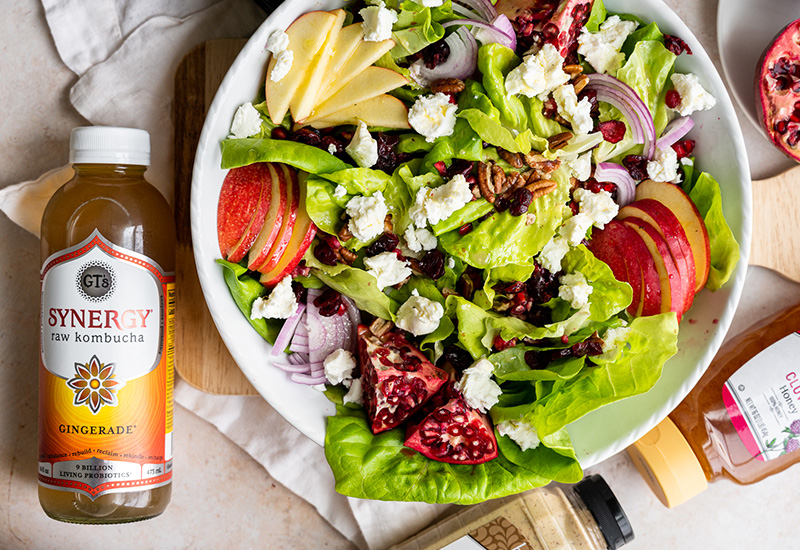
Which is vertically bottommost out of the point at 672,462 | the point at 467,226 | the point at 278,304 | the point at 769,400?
the point at 672,462

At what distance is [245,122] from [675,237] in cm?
109

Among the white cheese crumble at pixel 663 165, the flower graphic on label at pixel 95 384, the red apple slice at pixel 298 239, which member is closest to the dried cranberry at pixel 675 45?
the white cheese crumble at pixel 663 165

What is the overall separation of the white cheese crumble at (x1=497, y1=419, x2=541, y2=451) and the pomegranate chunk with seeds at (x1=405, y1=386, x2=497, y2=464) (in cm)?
4

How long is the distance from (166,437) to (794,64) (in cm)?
207

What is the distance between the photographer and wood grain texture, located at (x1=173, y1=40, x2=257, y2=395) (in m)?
1.69

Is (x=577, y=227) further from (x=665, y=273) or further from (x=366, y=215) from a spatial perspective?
(x=366, y=215)

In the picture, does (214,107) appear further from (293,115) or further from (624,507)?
(624,507)

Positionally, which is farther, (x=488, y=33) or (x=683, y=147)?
(x=683, y=147)

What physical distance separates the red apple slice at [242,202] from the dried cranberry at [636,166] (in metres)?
0.93

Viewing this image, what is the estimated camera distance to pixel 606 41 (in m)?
1.52

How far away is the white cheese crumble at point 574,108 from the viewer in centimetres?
147

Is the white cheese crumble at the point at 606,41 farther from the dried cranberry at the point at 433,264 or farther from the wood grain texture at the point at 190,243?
the wood grain texture at the point at 190,243

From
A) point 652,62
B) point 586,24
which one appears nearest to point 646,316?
point 652,62

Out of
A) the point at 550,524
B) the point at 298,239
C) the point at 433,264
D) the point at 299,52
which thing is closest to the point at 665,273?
the point at 433,264
